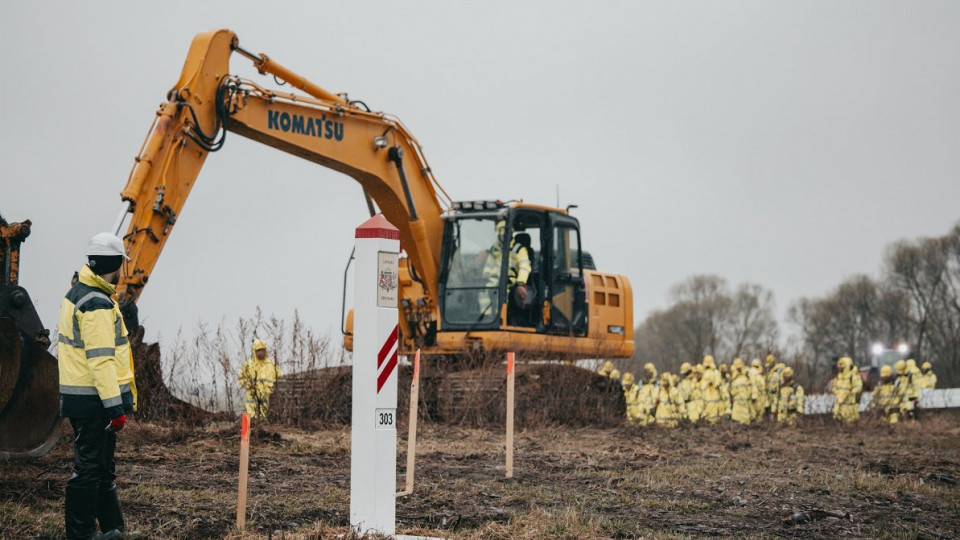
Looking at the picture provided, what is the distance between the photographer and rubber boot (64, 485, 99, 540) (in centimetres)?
692

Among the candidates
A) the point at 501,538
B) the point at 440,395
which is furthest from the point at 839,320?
the point at 501,538

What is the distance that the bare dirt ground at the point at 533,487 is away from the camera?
25.8 feet

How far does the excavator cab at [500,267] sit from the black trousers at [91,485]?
10.3m

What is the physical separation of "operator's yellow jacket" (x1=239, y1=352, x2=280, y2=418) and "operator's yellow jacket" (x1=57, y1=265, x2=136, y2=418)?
8.02 metres

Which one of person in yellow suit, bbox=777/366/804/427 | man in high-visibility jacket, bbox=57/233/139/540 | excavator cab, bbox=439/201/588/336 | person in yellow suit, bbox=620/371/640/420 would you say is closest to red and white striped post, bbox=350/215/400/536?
man in high-visibility jacket, bbox=57/233/139/540

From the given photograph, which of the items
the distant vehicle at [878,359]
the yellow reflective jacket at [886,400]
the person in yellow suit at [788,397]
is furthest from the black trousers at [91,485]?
the distant vehicle at [878,359]

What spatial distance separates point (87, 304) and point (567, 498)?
441cm

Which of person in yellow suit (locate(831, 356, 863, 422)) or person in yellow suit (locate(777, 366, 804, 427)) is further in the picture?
person in yellow suit (locate(831, 356, 863, 422))

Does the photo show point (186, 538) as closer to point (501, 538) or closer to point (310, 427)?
point (501, 538)

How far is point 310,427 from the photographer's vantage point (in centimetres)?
1559

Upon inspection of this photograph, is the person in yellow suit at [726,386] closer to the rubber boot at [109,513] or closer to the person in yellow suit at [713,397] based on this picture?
the person in yellow suit at [713,397]

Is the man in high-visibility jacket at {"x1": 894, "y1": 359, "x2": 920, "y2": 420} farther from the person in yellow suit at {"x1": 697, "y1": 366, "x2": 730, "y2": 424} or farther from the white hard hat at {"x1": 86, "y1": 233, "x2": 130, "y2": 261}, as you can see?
the white hard hat at {"x1": 86, "y1": 233, "x2": 130, "y2": 261}

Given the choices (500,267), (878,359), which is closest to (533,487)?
(500,267)

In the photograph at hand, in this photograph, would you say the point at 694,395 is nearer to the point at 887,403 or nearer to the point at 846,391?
the point at 846,391
